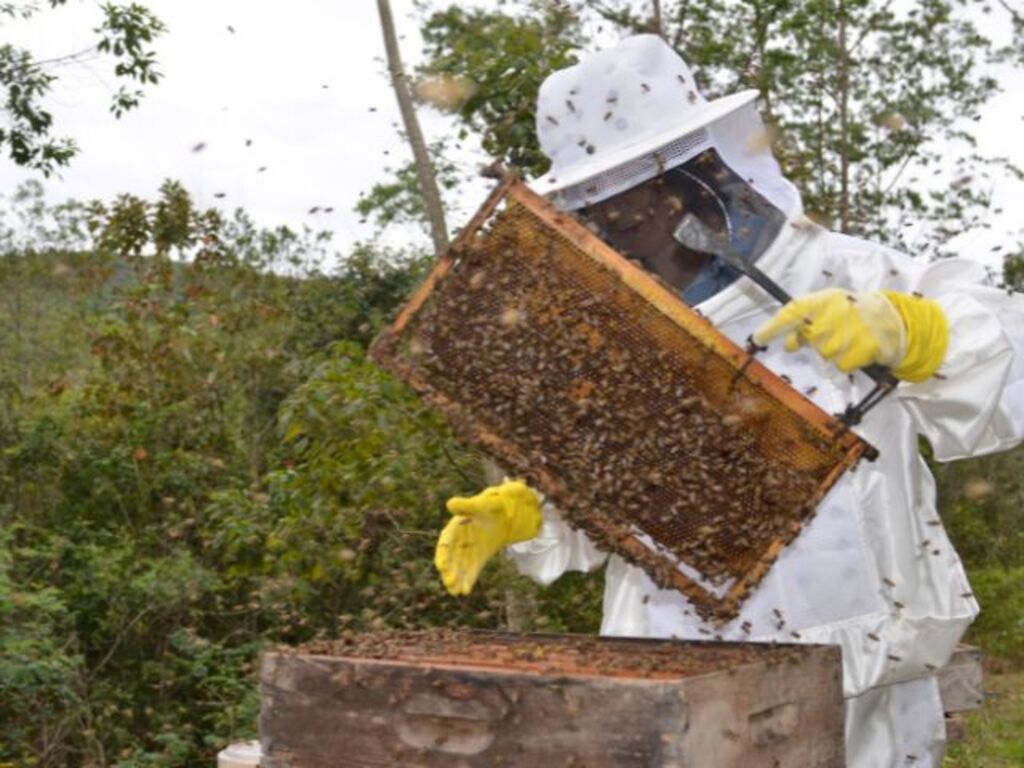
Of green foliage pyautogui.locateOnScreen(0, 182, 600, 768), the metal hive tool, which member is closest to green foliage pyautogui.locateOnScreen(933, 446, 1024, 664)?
green foliage pyautogui.locateOnScreen(0, 182, 600, 768)

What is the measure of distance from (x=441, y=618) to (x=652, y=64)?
4019 mm

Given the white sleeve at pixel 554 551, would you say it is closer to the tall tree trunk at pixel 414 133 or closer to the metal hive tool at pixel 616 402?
the metal hive tool at pixel 616 402

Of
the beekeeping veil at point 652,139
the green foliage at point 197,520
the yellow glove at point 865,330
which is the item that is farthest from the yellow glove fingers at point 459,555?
the green foliage at point 197,520

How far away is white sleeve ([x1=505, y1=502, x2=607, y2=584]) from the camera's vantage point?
370 cm

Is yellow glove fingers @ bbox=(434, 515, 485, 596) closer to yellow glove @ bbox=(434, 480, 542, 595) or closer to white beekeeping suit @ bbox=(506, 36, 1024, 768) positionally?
yellow glove @ bbox=(434, 480, 542, 595)

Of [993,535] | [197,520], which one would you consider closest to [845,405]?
[197,520]

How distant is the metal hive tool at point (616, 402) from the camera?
2799 mm

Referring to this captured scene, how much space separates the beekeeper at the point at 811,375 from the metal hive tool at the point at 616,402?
11.2 inches

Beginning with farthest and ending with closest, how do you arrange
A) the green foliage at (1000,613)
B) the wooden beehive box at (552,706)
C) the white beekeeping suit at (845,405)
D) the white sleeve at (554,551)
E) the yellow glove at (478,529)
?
the green foliage at (1000,613)
the white sleeve at (554,551)
the yellow glove at (478,529)
the white beekeeping suit at (845,405)
the wooden beehive box at (552,706)

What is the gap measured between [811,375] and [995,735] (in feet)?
20.1

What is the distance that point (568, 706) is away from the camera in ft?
7.64

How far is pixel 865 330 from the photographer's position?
281 cm

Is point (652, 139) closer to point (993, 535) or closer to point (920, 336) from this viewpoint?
point (920, 336)

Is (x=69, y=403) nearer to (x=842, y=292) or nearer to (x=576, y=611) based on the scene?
(x=576, y=611)
